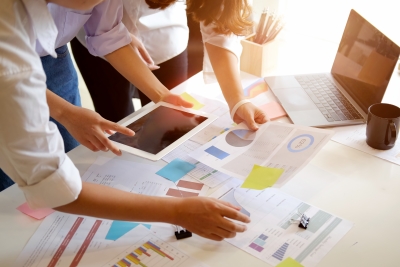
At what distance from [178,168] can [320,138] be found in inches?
14.9

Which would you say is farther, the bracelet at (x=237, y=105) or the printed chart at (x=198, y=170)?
the bracelet at (x=237, y=105)

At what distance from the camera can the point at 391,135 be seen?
3.61 feet

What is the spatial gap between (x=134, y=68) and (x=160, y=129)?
0.28m

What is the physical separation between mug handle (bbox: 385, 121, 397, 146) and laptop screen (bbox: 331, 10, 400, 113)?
133mm

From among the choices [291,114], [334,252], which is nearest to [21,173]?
[334,252]

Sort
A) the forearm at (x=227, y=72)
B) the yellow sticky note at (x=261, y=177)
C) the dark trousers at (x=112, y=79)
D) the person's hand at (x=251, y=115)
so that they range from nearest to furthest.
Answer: the yellow sticky note at (x=261, y=177) → the person's hand at (x=251, y=115) → the forearm at (x=227, y=72) → the dark trousers at (x=112, y=79)

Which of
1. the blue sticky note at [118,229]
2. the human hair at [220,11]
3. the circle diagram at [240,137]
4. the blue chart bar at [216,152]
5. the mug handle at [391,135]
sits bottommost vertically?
the blue sticky note at [118,229]

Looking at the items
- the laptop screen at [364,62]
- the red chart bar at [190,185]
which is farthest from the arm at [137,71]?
the laptop screen at [364,62]

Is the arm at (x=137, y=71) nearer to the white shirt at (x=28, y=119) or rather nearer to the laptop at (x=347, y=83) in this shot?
the laptop at (x=347, y=83)

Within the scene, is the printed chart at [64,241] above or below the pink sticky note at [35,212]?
above

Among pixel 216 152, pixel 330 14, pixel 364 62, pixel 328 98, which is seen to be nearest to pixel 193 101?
pixel 216 152

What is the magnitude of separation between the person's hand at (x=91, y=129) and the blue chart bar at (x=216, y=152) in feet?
0.69

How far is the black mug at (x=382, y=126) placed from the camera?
42.9 inches

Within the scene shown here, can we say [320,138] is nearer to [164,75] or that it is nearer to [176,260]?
[176,260]
